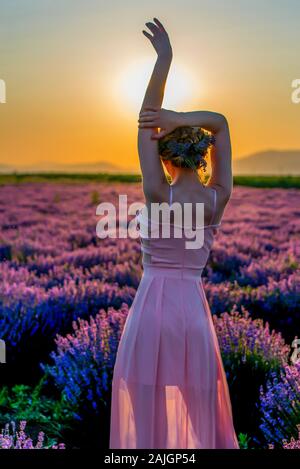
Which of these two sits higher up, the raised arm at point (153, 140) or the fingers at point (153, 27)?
the fingers at point (153, 27)

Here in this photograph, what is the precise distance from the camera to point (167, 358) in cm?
353

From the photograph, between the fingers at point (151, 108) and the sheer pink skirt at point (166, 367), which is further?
the sheer pink skirt at point (166, 367)

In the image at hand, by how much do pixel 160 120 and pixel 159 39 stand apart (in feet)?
1.15

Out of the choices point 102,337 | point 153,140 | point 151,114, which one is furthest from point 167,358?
point 102,337

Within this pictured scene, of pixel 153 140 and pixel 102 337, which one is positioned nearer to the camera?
pixel 153 140

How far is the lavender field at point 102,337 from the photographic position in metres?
5.00

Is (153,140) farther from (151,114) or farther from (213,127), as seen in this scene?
(213,127)

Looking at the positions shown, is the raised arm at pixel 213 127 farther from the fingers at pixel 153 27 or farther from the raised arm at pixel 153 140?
the fingers at pixel 153 27

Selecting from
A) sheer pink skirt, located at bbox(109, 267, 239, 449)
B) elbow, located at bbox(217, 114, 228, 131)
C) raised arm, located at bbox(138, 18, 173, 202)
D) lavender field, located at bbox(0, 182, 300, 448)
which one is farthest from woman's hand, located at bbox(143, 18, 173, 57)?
lavender field, located at bbox(0, 182, 300, 448)

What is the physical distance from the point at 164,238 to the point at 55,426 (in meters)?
2.17

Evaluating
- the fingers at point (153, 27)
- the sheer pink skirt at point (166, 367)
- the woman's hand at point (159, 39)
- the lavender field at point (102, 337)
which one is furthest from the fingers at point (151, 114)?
the lavender field at point (102, 337)

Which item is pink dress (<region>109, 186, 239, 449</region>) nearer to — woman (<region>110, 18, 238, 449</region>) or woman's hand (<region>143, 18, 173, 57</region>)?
woman (<region>110, 18, 238, 449</region>)

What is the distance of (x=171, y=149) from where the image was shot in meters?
3.43
